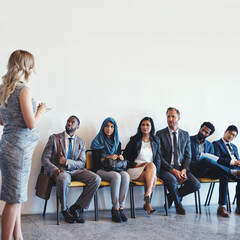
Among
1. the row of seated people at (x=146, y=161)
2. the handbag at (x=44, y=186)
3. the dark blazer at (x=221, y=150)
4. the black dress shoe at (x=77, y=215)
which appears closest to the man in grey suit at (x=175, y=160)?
the row of seated people at (x=146, y=161)

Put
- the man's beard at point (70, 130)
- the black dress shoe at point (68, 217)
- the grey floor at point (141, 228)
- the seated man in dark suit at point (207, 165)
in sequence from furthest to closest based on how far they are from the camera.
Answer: the seated man in dark suit at point (207, 165), the man's beard at point (70, 130), the black dress shoe at point (68, 217), the grey floor at point (141, 228)

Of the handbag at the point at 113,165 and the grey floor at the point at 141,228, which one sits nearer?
the grey floor at the point at 141,228

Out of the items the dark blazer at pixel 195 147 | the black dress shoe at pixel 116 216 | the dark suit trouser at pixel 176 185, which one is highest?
the dark blazer at pixel 195 147

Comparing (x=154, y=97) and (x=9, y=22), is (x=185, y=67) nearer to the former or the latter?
(x=154, y=97)

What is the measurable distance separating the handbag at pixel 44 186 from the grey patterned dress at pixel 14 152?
5.90ft

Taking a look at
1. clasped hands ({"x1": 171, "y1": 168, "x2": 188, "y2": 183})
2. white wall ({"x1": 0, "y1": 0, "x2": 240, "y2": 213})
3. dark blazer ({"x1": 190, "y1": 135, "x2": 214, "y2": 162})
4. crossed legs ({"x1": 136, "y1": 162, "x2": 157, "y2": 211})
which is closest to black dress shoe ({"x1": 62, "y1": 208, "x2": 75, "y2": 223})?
white wall ({"x1": 0, "y1": 0, "x2": 240, "y2": 213})

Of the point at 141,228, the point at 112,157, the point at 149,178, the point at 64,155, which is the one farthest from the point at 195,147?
the point at 64,155

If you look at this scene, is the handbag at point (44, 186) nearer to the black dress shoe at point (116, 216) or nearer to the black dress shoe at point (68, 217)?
the black dress shoe at point (68, 217)

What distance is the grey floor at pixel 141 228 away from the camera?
340 cm

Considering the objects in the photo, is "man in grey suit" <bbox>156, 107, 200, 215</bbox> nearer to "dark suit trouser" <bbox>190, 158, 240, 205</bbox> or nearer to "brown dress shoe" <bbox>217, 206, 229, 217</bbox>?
"dark suit trouser" <bbox>190, 158, 240, 205</bbox>

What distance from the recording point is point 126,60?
5.28 meters

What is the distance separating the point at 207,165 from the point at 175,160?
44 centimetres

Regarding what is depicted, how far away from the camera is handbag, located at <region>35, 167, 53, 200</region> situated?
424 cm

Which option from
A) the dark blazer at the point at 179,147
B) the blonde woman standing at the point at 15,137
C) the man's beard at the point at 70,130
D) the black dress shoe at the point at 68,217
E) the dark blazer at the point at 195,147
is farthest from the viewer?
the dark blazer at the point at 195,147
